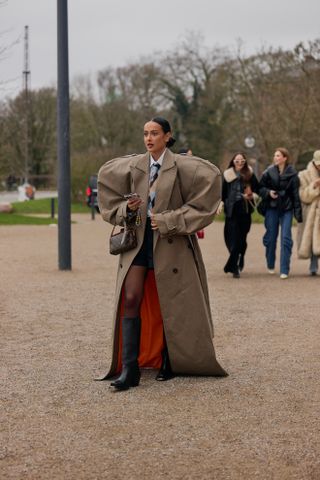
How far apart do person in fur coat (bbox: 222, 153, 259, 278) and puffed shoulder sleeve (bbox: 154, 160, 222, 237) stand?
7.40 meters

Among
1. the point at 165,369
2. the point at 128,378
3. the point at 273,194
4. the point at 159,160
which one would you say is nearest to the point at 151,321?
the point at 165,369

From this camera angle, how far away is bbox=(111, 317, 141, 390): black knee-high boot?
668 cm

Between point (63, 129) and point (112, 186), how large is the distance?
838cm

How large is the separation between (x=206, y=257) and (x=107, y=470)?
1353 cm

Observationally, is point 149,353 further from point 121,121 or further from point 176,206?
point 121,121

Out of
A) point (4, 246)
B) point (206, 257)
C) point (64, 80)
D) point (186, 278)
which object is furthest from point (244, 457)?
point (4, 246)

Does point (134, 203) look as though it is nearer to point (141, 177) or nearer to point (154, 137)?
point (141, 177)

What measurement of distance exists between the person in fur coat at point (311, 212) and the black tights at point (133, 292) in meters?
8.15

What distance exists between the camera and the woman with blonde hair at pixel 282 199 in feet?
46.1

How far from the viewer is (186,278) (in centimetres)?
682

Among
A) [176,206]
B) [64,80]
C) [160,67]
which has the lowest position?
[176,206]

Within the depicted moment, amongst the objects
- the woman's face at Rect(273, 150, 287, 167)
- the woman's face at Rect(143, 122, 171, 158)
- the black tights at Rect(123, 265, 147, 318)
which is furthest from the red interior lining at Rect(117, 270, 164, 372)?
the woman's face at Rect(273, 150, 287, 167)

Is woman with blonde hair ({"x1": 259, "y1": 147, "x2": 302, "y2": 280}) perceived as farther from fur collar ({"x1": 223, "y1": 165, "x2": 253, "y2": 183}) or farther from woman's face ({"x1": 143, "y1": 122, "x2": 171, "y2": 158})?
woman's face ({"x1": 143, "y1": 122, "x2": 171, "y2": 158})

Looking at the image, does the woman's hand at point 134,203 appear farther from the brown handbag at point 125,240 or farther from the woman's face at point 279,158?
the woman's face at point 279,158
